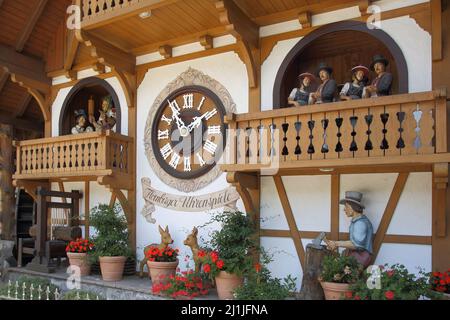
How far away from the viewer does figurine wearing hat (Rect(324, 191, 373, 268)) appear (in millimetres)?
5453

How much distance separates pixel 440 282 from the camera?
4.84 m

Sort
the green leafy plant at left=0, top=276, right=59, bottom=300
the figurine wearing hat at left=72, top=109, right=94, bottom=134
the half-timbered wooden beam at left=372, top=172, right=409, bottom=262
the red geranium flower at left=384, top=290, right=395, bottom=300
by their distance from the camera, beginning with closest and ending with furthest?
1. the red geranium flower at left=384, top=290, right=395, bottom=300
2. the half-timbered wooden beam at left=372, top=172, right=409, bottom=262
3. the green leafy plant at left=0, top=276, right=59, bottom=300
4. the figurine wearing hat at left=72, top=109, right=94, bottom=134

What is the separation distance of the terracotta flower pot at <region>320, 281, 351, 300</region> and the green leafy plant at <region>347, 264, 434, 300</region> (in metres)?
0.18

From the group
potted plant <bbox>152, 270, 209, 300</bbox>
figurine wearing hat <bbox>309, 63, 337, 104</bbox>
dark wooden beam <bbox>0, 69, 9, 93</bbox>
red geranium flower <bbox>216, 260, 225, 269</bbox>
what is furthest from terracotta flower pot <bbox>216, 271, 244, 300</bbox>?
dark wooden beam <bbox>0, 69, 9, 93</bbox>

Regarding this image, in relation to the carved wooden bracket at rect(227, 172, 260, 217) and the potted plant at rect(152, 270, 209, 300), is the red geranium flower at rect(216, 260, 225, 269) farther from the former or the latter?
the carved wooden bracket at rect(227, 172, 260, 217)

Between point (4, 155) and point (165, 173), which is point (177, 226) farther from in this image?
point (4, 155)

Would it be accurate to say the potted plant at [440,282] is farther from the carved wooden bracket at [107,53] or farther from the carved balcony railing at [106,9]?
the carved wooden bracket at [107,53]

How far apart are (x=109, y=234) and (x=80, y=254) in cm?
63

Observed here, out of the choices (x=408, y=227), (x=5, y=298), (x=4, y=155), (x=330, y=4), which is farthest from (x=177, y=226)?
(x=4, y=155)

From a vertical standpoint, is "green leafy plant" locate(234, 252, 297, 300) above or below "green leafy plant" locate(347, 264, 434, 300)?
below

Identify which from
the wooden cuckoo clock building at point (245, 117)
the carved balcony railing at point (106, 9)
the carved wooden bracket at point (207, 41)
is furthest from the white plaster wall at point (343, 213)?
the carved balcony railing at point (106, 9)

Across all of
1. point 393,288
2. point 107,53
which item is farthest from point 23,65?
point 393,288

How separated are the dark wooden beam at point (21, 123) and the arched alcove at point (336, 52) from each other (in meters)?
6.89

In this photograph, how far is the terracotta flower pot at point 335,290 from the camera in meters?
4.95
